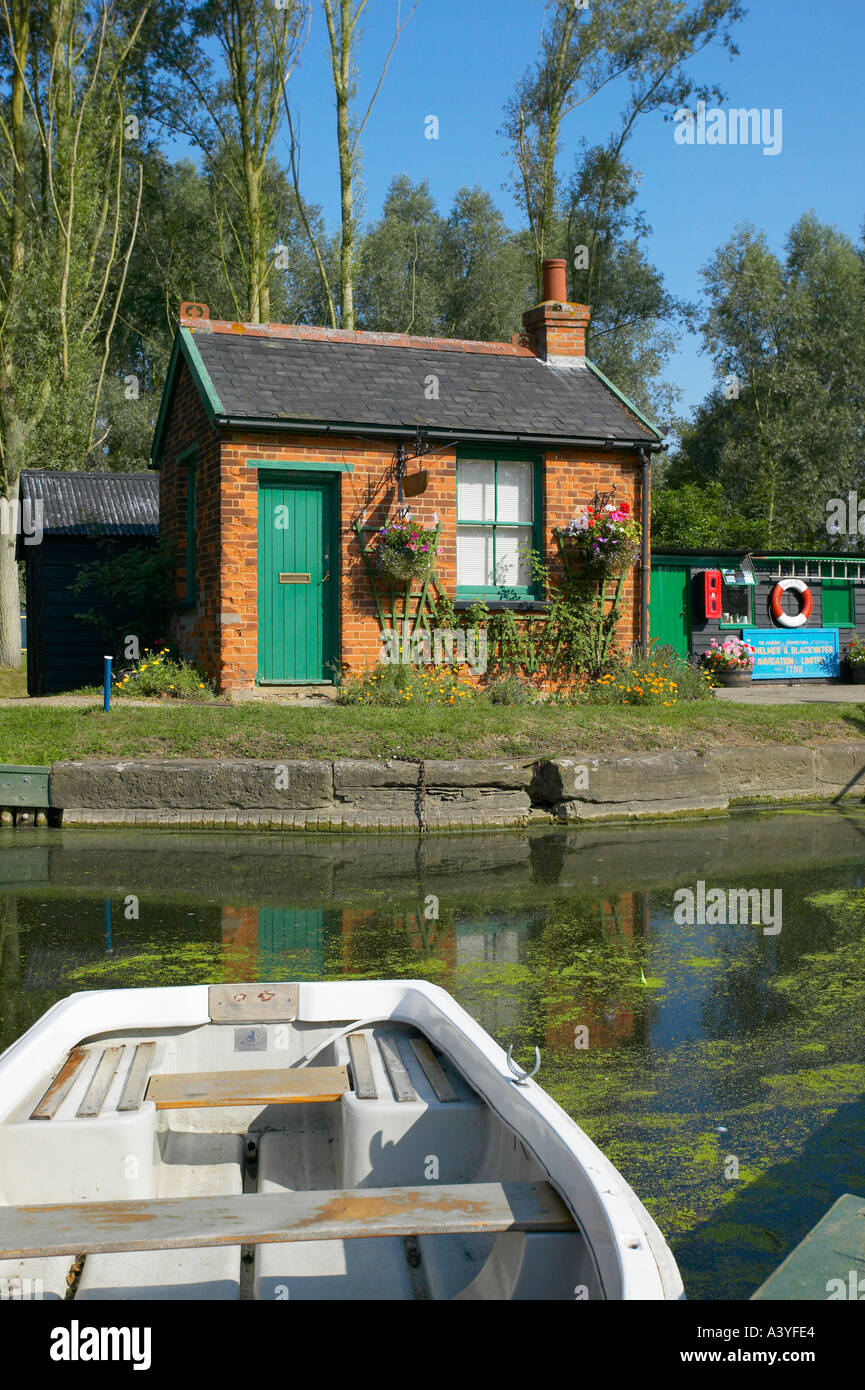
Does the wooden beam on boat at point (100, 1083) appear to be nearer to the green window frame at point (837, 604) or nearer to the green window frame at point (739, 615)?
the green window frame at point (739, 615)

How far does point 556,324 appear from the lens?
53.4 feet

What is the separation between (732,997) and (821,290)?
120 feet

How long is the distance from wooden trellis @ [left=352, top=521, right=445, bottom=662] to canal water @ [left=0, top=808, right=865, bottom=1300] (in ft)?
13.2

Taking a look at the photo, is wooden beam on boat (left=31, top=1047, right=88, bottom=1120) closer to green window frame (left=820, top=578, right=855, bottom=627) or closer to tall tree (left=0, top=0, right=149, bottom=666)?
green window frame (left=820, top=578, right=855, bottom=627)

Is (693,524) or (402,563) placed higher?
(693,524)

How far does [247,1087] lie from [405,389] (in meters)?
11.8

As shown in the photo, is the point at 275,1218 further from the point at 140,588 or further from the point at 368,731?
the point at 140,588

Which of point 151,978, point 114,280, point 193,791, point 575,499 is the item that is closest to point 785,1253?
point 151,978

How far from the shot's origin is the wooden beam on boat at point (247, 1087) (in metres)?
3.58

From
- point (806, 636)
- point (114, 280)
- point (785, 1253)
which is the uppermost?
point (114, 280)

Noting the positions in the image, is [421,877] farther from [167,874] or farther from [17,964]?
[17,964]

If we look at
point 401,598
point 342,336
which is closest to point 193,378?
point 342,336

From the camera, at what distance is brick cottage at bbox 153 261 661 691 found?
13.2 m

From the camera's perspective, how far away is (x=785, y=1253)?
11.0 ft
